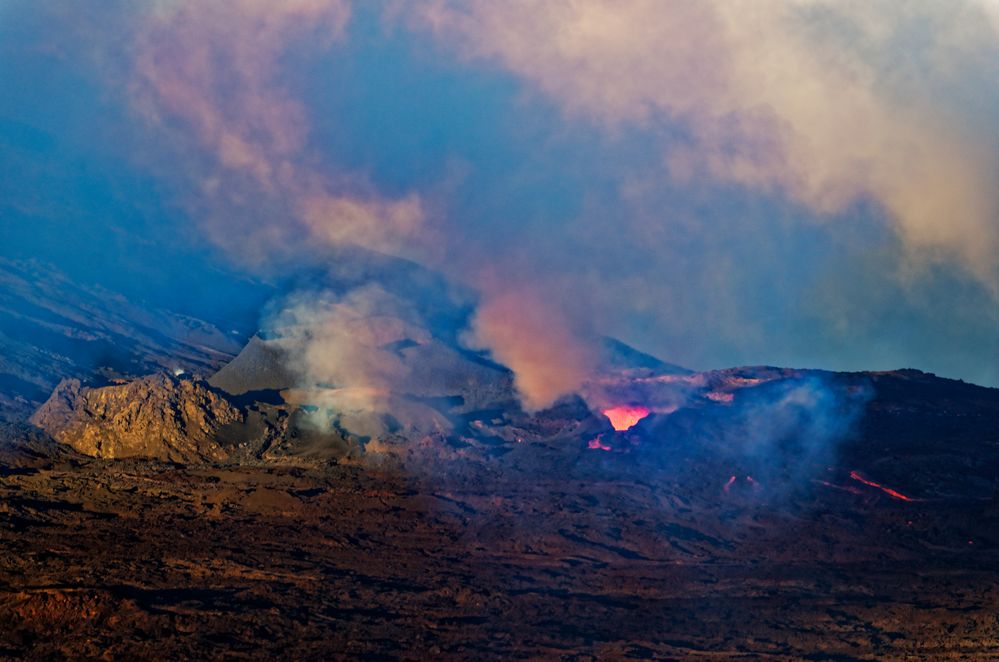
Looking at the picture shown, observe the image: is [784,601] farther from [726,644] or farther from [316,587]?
[316,587]

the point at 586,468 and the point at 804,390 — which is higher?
the point at 804,390

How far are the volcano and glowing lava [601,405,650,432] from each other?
7.3 inches

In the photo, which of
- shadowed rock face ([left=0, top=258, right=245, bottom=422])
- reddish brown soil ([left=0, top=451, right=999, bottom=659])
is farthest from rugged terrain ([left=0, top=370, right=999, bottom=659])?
shadowed rock face ([left=0, top=258, right=245, bottom=422])

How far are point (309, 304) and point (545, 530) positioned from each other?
23.1 metres

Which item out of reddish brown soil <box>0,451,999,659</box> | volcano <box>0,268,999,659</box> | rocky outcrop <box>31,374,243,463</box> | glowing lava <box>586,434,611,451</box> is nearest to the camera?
reddish brown soil <box>0,451,999,659</box>

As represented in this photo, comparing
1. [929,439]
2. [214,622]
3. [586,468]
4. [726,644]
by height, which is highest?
[929,439]

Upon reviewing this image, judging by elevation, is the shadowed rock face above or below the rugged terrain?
above

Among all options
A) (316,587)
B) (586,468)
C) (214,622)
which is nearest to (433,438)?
(586,468)

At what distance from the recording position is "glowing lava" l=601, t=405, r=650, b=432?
4022 cm

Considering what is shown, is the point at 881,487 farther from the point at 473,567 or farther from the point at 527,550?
the point at 473,567

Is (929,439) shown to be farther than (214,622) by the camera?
Yes

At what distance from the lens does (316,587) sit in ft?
82.9

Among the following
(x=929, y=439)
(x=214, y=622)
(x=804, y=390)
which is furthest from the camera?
(x=804, y=390)

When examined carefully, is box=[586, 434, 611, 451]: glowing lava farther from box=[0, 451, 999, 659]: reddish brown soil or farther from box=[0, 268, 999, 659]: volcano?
box=[0, 451, 999, 659]: reddish brown soil
